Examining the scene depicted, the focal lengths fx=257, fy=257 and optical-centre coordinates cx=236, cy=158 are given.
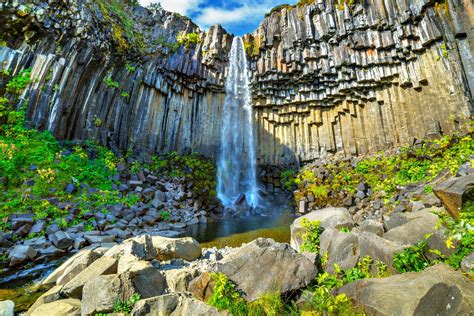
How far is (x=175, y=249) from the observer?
7359 millimetres

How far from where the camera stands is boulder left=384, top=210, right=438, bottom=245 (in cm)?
456

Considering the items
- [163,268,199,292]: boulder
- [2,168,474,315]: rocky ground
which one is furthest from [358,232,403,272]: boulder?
[163,268,199,292]: boulder

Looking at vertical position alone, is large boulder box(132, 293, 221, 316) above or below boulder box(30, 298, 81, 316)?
above

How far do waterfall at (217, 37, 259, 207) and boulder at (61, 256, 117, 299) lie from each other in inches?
722

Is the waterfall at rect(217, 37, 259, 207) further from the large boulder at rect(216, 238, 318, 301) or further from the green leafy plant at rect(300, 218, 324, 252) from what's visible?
the large boulder at rect(216, 238, 318, 301)

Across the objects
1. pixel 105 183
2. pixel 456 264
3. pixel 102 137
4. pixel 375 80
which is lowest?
pixel 456 264

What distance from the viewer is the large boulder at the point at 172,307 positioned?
364 centimetres

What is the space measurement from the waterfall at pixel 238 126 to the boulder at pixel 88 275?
18346 millimetres

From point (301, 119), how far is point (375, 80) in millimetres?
6915

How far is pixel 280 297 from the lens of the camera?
4.05 metres

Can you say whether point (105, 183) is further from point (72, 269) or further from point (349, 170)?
point (349, 170)

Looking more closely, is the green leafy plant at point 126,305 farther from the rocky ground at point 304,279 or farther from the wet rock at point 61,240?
the wet rock at point 61,240

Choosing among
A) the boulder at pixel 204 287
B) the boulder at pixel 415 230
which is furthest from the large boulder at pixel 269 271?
the boulder at pixel 415 230

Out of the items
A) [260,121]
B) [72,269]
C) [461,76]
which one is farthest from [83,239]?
[461,76]
